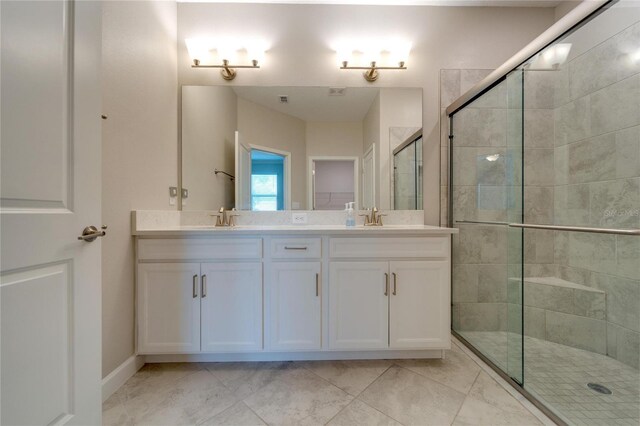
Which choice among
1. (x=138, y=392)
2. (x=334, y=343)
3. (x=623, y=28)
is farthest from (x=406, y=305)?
(x=623, y=28)

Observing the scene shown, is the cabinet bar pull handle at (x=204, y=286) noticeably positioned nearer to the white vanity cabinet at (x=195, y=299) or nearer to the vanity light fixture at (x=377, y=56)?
the white vanity cabinet at (x=195, y=299)

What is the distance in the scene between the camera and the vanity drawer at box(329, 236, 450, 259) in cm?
154

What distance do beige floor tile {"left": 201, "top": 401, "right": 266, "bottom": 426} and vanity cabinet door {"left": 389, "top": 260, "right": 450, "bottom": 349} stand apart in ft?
2.87

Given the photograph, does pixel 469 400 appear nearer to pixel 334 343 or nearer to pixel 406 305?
pixel 406 305

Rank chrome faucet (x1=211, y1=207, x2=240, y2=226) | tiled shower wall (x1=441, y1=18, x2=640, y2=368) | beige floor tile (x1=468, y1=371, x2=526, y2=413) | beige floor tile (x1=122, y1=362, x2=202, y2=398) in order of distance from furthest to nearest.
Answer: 1. chrome faucet (x1=211, y1=207, x2=240, y2=226)
2. tiled shower wall (x1=441, y1=18, x2=640, y2=368)
3. beige floor tile (x1=122, y1=362, x2=202, y2=398)
4. beige floor tile (x1=468, y1=371, x2=526, y2=413)

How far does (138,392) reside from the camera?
4.40 feet

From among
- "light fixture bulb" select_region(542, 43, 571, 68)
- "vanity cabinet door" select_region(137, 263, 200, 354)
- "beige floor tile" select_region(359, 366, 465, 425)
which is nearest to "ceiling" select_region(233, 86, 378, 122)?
"light fixture bulb" select_region(542, 43, 571, 68)

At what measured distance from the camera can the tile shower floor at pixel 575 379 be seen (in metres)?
1.21

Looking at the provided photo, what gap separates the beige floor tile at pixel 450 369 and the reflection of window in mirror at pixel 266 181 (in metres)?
1.45

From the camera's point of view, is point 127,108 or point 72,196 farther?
point 127,108

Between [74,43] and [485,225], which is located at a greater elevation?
[74,43]

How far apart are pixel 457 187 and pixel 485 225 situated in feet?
1.19

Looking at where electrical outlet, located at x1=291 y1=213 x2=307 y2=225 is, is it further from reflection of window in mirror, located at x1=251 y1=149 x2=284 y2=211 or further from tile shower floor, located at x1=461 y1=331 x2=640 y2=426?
tile shower floor, located at x1=461 y1=331 x2=640 y2=426

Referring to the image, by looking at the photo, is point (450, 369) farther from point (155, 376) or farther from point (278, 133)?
point (278, 133)
